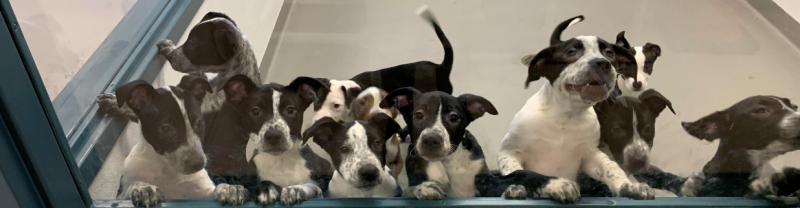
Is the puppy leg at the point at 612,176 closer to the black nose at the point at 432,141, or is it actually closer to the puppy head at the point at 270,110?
the black nose at the point at 432,141

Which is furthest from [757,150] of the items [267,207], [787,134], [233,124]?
[233,124]

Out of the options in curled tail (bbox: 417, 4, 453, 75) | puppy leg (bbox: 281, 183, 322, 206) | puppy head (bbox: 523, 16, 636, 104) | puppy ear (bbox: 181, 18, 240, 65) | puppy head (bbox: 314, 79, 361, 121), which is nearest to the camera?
puppy head (bbox: 523, 16, 636, 104)

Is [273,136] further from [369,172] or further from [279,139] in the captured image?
[369,172]

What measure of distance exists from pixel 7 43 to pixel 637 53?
6.10ft

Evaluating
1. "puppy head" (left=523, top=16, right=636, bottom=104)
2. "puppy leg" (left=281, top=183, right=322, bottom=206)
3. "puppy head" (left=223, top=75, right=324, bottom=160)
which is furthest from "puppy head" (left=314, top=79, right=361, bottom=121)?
"puppy head" (left=523, top=16, right=636, bottom=104)

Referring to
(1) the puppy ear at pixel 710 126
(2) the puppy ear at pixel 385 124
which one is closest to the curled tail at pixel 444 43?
(2) the puppy ear at pixel 385 124

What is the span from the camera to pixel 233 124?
1.52m

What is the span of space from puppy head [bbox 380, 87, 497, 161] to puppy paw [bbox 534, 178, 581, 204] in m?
0.27

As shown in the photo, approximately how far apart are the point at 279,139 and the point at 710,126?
124cm

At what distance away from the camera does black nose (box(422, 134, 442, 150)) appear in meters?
1.38

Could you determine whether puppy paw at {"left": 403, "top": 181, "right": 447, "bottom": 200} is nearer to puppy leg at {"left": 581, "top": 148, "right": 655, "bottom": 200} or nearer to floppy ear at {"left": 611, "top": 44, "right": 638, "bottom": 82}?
puppy leg at {"left": 581, "top": 148, "right": 655, "bottom": 200}

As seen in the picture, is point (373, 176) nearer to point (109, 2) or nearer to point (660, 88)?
point (660, 88)

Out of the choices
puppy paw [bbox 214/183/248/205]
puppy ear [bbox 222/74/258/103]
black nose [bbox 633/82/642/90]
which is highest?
black nose [bbox 633/82/642/90]

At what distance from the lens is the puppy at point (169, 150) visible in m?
1.47
